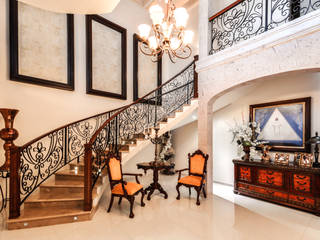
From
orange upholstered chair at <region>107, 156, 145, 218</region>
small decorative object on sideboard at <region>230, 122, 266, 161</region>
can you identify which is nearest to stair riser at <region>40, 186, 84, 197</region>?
orange upholstered chair at <region>107, 156, 145, 218</region>

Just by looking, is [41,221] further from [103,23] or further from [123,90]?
[103,23]

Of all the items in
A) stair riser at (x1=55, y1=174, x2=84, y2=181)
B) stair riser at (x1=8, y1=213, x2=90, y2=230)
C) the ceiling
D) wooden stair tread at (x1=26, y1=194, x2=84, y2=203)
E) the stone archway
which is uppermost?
the ceiling

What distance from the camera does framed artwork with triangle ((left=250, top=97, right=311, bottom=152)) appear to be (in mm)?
4285

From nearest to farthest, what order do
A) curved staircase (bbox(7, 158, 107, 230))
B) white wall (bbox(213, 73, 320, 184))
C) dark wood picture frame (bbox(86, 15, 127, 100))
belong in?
curved staircase (bbox(7, 158, 107, 230)) < white wall (bbox(213, 73, 320, 184)) < dark wood picture frame (bbox(86, 15, 127, 100))

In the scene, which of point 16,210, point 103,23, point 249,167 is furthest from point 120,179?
point 103,23

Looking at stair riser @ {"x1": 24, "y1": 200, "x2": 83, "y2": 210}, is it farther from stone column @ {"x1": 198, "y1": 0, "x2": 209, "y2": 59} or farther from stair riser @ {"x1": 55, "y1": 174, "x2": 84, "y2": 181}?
stone column @ {"x1": 198, "y1": 0, "x2": 209, "y2": 59}

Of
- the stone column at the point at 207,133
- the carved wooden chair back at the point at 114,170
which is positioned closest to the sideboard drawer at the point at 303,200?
the stone column at the point at 207,133

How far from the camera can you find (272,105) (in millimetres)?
4855

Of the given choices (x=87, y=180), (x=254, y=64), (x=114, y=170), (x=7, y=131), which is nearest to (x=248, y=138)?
(x=254, y=64)

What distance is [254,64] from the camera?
3604mm

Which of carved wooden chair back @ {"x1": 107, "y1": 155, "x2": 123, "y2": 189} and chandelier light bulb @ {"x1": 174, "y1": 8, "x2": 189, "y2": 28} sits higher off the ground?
chandelier light bulb @ {"x1": 174, "y1": 8, "x2": 189, "y2": 28}

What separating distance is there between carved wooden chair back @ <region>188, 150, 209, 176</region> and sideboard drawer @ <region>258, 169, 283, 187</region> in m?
1.31

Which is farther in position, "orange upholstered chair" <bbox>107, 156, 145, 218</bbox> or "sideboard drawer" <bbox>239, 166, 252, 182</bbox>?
"sideboard drawer" <bbox>239, 166, 252, 182</bbox>

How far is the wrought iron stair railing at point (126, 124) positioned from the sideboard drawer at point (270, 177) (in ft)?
8.23
